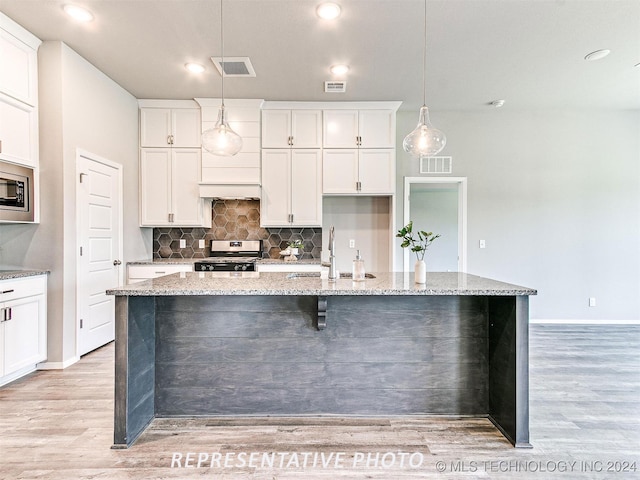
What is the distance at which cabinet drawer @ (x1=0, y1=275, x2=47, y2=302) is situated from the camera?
105 inches

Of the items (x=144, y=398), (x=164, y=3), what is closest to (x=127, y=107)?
(x=164, y=3)

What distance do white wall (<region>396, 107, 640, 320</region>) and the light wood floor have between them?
7.43 feet

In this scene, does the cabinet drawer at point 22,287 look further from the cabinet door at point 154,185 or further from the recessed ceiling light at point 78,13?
the recessed ceiling light at point 78,13

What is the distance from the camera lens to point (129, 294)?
1913 millimetres

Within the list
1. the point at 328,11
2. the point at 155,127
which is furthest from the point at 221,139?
the point at 155,127

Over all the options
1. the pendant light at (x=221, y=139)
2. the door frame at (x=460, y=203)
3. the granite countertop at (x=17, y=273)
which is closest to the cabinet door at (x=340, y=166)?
the door frame at (x=460, y=203)

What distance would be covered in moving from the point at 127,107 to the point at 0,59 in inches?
57.4

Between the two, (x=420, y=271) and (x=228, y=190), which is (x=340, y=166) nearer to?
(x=228, y=190)

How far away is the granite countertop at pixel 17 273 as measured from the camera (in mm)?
2672

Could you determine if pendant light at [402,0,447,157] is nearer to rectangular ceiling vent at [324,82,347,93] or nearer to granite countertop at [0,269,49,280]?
rectangular ceiling vent at [324,82,347,93]

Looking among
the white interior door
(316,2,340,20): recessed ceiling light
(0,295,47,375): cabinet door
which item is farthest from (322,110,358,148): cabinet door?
(0,295,47,375): cabinet door

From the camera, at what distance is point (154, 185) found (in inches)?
175

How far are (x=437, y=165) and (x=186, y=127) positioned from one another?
3.25m

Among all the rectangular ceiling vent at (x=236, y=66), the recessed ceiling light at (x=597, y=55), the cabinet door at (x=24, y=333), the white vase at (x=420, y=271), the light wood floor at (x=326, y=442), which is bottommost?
the light wood floor at (x=326, y=442)
